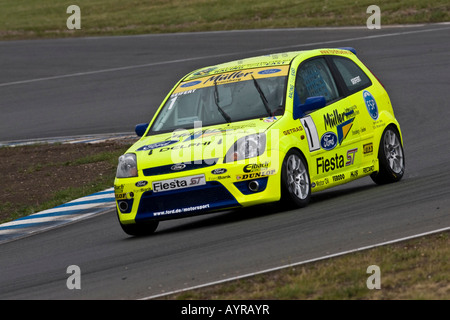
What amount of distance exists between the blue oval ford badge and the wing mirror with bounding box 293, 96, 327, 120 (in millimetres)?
1265

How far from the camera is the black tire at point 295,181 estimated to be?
1006 cm

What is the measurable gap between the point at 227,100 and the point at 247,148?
3.70 feet

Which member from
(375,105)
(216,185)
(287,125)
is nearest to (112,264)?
(216,185)

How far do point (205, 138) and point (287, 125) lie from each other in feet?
2.75

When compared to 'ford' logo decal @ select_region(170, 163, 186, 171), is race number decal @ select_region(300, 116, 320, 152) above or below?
above

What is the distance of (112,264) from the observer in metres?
8.95

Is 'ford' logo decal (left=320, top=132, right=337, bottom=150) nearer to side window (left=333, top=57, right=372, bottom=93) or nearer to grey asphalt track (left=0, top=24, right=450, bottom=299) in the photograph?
grey asphalt track (left=0, top=24, right=450, bottom=299)

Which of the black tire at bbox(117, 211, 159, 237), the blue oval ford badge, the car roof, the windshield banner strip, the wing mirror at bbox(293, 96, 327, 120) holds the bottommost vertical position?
the black tire at bbox(117, 211, 159, 237)

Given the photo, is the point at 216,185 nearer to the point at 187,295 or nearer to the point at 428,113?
the point at 187,295

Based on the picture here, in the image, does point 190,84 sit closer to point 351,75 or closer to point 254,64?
point 254,64

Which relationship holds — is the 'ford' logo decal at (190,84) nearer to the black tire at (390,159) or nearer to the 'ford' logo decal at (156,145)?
the 'ford' logo decal at (156,145)

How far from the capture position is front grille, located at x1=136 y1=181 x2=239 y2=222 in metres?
9.91

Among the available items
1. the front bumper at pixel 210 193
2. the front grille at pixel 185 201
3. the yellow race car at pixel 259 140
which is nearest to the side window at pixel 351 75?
the yellow race car at pixel 259 140

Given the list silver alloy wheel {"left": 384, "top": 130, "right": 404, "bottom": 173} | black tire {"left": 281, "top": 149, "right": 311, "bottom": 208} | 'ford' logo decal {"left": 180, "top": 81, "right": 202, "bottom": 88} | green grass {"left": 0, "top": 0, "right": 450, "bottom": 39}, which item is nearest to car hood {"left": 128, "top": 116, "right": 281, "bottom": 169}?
black tire {"left": 281, "top": 149, "right": 311, "bottom": 208}
